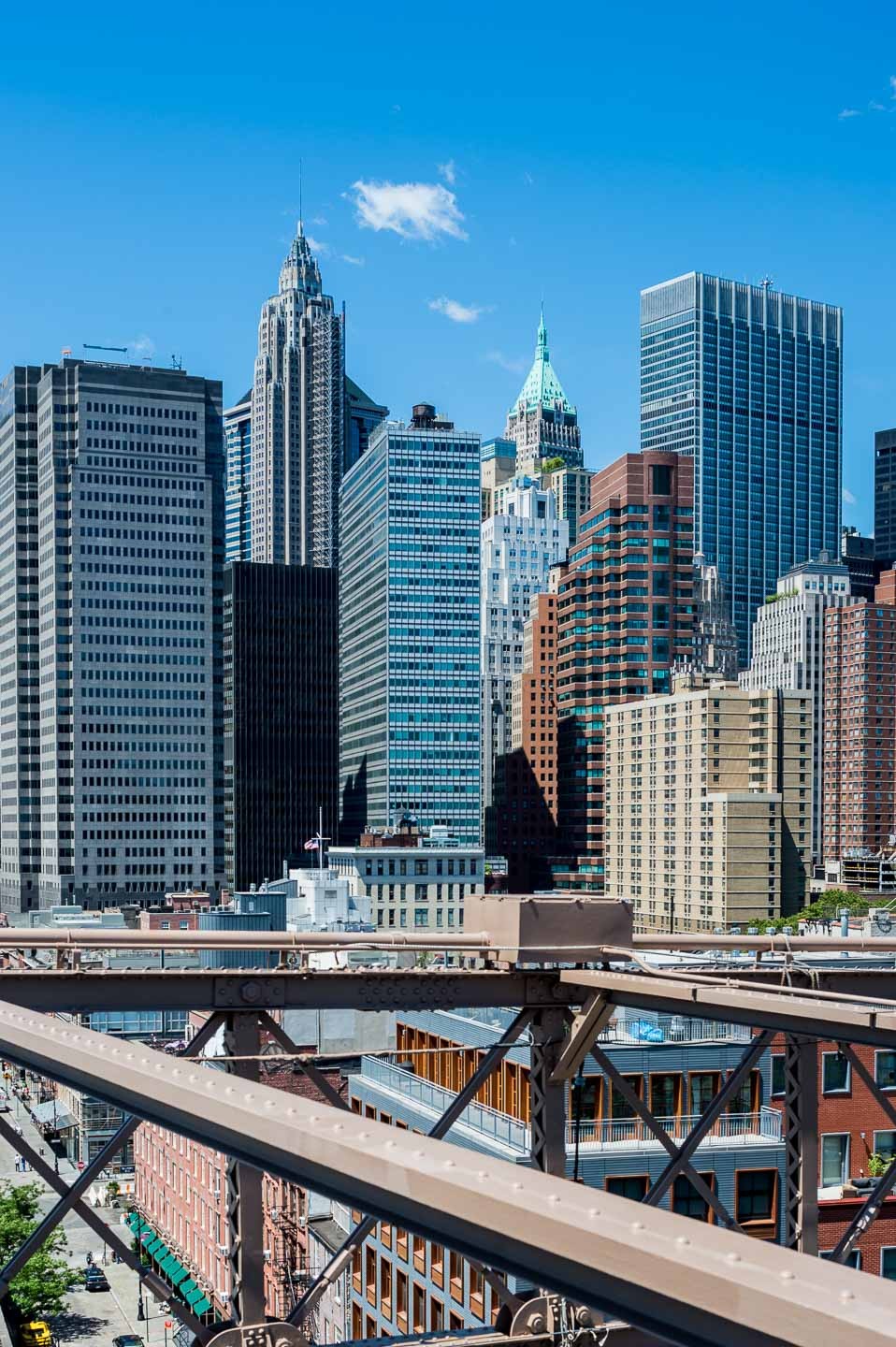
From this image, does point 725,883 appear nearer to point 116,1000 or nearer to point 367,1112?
point 367,1112

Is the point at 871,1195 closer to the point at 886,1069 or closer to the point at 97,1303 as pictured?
the point at 886,1069

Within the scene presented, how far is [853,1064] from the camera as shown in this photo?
12.2 m

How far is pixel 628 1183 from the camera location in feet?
109

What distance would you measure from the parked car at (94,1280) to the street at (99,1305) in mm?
276

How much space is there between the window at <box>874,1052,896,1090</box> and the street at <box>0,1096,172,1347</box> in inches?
1533

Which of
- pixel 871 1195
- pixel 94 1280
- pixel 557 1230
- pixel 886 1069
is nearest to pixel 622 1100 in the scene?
pixel 886 1069

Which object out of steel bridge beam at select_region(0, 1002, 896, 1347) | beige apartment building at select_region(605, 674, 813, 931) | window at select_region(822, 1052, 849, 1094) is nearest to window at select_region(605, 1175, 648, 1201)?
window at select_region(822, 1052, 849, 1094)

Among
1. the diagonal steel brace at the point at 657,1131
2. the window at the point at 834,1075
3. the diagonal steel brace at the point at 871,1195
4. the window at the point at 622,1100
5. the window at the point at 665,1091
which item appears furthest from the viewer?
the window at the point at 834,1075

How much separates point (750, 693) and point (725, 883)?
23.8 meters

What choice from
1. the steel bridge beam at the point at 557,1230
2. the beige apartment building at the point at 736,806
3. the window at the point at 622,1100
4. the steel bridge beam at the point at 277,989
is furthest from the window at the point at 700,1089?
the beige apartment building at the point at 736,806

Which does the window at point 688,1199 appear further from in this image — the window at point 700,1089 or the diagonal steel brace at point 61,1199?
the diagonal steel brace at point 61,1199

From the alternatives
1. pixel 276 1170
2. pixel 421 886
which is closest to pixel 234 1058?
pixel 276 1170

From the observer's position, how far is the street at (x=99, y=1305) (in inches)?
2970

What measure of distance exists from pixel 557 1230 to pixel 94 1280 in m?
90.3
